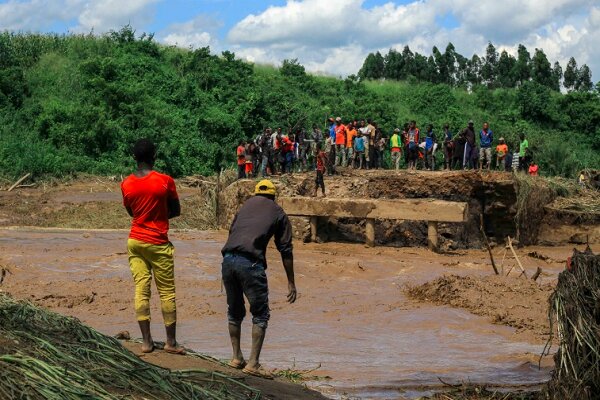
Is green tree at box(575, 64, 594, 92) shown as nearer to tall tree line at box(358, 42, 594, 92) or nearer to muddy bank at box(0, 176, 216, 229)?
tall tree line at box(358, 42, 594, 92)

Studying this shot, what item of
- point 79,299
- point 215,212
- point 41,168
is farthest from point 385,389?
point 41,168

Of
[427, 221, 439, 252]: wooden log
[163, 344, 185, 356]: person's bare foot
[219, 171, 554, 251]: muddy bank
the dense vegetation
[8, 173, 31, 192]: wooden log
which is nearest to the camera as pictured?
[163, 344, 185, 356]: person's bare foot

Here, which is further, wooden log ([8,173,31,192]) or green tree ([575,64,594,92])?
green tree ([575,64,594,92])

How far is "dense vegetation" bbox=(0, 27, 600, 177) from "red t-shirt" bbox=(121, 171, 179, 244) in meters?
23.6

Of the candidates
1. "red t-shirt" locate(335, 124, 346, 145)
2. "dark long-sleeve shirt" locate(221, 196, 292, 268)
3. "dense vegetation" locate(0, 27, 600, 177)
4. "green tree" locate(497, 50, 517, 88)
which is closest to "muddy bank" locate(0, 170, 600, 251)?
"red t-shirt" locate(335, 124, 346, 145)

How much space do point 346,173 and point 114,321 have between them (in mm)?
12458

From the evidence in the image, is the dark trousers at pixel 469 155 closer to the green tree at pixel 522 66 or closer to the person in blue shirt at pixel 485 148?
the person in blue shirt at pixel 485 148

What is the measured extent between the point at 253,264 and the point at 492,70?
5451 centimetres

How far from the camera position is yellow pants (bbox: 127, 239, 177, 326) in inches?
313

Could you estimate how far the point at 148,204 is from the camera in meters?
7.93

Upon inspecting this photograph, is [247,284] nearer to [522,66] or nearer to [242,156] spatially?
[242,156]

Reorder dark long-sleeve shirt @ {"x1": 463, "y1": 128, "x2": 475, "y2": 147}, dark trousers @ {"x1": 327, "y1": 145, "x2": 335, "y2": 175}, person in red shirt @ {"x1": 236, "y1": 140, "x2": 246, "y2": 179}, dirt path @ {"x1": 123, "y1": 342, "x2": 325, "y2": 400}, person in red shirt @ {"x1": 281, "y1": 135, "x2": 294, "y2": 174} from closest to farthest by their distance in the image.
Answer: dirt path @ {"x1": 123, "y1": 342, "x2": 325, "y2": 400}, dark trousers @ {"x1": 327, "y1": 145, "x2": 335, "y2": 175}, person in red shirt @ {"x1": 236, "y1": 140, "x2": 246, "y2": 179}, person in red shirt @ {"x1": 281, "y1": 135, "x2": 294, "y2": 174}, dark long-sleeve shirt @ {"x1": 463, "y1": 128, "x2": 475, "y2": 147}

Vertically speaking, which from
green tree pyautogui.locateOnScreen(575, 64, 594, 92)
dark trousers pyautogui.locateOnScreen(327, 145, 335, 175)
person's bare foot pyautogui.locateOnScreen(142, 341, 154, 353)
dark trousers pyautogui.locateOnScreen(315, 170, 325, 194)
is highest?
green tree pyautogui.locateOnScreen(575, 64, 594, 92)

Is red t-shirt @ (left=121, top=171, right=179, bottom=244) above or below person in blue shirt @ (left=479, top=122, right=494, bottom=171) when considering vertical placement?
below
